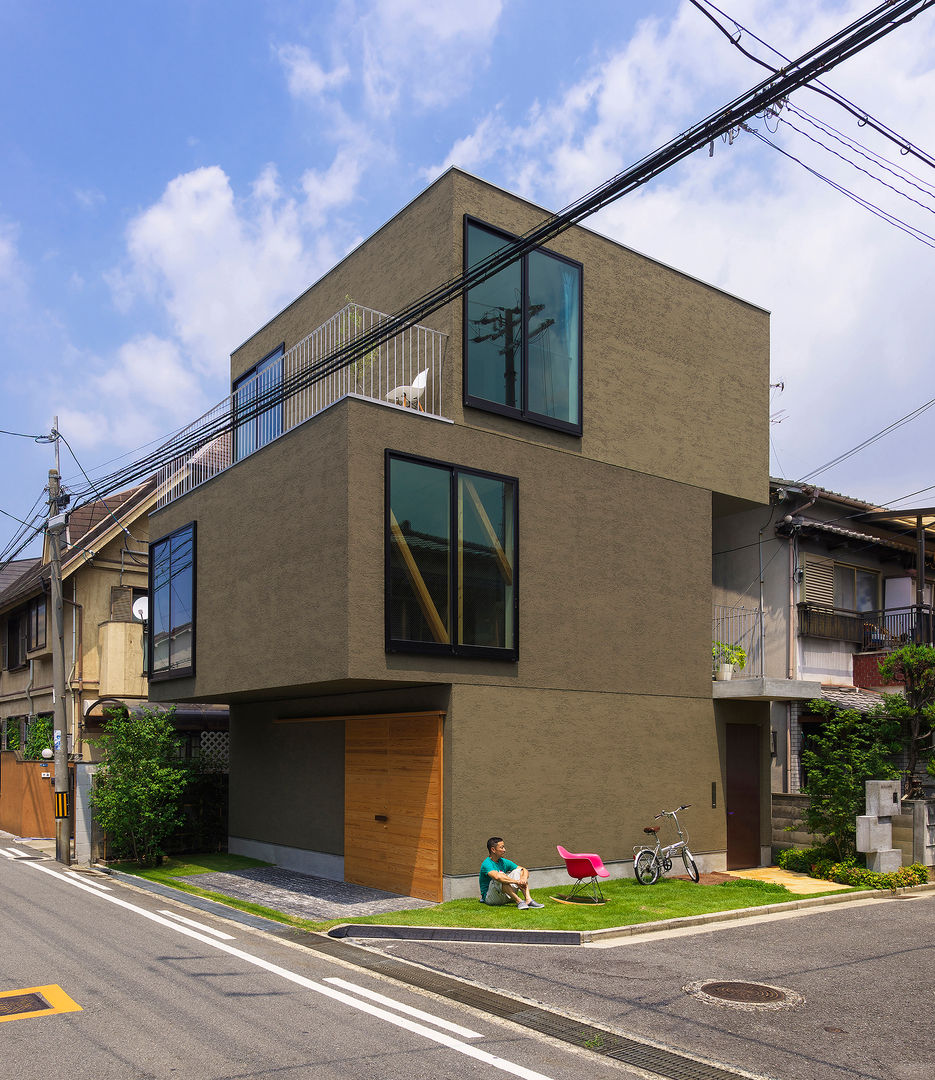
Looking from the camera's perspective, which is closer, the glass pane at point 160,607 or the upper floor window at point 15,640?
the glass pane at point 160,607

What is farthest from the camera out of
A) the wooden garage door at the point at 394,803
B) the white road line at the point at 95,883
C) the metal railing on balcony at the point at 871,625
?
the metal railing on balcony at the point at 871,625

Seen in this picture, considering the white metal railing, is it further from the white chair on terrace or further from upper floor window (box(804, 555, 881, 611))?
upper floor window (box(804, 555, 881, 611))

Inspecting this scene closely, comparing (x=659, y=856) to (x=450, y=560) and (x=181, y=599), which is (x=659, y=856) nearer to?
(x=450, y=560)

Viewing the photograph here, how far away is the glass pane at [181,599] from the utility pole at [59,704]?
3.48 meters

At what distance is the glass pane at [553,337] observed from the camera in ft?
53.7

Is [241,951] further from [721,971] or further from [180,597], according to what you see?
[180,597]

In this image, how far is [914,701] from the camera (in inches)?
680

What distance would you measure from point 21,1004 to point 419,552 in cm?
769

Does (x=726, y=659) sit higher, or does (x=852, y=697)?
(x=726, y=659)

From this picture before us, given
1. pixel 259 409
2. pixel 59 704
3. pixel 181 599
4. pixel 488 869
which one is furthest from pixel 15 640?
pixel 488 869

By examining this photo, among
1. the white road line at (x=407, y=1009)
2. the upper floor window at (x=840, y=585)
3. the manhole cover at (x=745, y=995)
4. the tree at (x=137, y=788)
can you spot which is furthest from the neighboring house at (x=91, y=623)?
the manhole cover at (x=745, y=995)

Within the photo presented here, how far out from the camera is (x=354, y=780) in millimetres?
16938

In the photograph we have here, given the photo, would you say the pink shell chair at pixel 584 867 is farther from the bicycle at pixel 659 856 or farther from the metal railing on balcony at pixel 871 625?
the metal railing on balcony at pixel 871 625

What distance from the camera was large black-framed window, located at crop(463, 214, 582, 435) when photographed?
1568 cm
